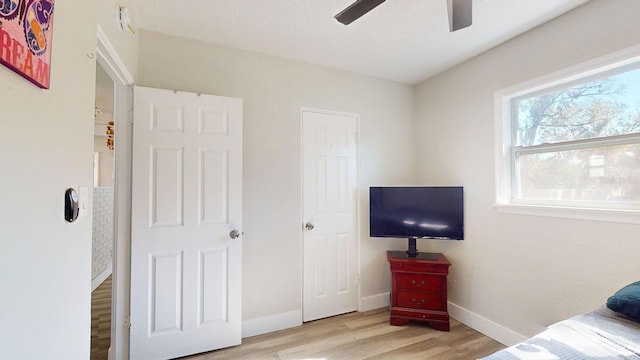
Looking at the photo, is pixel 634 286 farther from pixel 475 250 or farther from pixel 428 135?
pixel 428 135

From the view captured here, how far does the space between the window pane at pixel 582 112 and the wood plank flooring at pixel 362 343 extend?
177cm

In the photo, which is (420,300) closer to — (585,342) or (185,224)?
(585,342)

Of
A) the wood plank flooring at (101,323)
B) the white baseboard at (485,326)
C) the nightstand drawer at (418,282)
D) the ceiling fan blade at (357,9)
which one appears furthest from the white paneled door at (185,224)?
the white baseboard at (485,326)

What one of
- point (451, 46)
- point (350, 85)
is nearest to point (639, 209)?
point (451, 46)

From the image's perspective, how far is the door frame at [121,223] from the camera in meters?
2.02

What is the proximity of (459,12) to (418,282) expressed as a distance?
7.26 ft

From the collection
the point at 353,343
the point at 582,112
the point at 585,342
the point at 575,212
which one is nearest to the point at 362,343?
the point at 353,343

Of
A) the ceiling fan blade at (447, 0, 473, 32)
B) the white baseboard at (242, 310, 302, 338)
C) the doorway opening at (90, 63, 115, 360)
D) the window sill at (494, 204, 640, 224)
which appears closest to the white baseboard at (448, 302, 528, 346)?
the window sill at (494, 204, 640, 224)

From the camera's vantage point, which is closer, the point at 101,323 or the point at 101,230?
the point at 101,323

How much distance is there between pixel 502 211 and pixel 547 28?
4.74ft

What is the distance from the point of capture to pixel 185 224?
2150 mm

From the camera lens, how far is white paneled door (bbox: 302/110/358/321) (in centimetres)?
277

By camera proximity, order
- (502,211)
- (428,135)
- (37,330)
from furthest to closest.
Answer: (428,135) < (502,211) < (37,330)

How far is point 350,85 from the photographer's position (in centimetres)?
299
